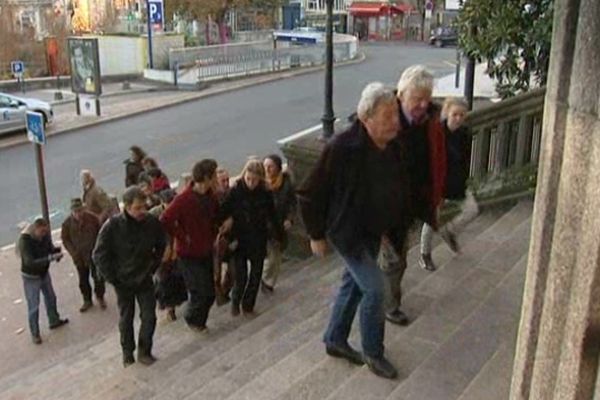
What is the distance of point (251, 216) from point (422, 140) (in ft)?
7.64

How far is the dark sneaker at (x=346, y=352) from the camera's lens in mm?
4332

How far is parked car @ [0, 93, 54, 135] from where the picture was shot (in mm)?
20344

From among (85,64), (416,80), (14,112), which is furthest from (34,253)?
(85,64)

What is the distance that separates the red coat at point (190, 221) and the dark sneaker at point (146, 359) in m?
0.89

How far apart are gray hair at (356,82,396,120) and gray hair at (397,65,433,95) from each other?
35 centimetres

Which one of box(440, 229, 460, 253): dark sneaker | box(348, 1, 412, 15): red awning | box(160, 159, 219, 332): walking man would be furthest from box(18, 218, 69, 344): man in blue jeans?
box(348, 1, 412, 15): red awning

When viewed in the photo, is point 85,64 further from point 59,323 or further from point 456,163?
point 456,163

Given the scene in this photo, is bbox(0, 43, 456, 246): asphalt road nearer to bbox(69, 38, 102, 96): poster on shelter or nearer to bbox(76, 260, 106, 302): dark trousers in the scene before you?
bbox(69, 38, 102, 96): poster on shelter

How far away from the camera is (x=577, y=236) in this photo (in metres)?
2.13

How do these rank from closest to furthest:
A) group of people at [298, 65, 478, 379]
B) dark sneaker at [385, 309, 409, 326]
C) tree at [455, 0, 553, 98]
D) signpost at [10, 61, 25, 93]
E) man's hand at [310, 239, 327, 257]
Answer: group of people at [298, 65, 478, 379], man's hand at [310, 239, 327, 257], dark sneaker at [385, 309, 409, 326], tree at [455, 0, 553, 98], signpost at [10, 61, 25, 93]

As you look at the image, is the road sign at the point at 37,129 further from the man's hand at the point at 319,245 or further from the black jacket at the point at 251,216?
the man's hand at the point at 319,245

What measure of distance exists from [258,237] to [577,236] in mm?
4339

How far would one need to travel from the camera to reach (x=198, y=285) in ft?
19.7

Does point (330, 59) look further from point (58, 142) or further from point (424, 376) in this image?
point (58, 142)
